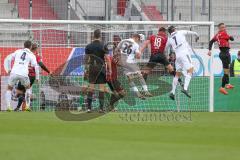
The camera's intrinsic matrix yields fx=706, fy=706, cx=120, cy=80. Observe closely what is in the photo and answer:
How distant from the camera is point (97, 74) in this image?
19.0 metres

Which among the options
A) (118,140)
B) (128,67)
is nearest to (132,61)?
(128,67)

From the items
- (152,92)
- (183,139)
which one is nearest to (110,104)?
(152,92)

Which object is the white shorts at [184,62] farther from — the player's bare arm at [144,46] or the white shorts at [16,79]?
the white shorts at [16,79]

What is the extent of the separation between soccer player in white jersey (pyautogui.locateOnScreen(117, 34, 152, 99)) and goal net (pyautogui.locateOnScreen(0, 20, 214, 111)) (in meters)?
0.18

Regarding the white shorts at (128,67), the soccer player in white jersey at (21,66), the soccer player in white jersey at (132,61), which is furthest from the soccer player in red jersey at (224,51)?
the soccer player in white jersey at (21,66)

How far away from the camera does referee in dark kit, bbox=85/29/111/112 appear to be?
61.6ft

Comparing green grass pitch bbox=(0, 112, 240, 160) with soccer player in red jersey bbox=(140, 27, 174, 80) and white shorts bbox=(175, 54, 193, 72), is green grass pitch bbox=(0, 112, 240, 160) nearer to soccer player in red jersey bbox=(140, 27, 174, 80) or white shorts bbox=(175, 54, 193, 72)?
white shorts bbox=(175, 54, 193, 72)

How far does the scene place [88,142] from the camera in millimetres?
9742

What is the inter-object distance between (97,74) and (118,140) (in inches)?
346

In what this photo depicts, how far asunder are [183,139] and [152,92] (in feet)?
34.7

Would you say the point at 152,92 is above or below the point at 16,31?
below

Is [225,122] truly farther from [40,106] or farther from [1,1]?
[1,1]

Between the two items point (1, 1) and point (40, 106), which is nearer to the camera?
point (40, 106)

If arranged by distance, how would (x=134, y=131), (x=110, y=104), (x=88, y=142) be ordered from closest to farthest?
(x=88, y=142) < (x=134, y=131) < (x=110, y=104)
